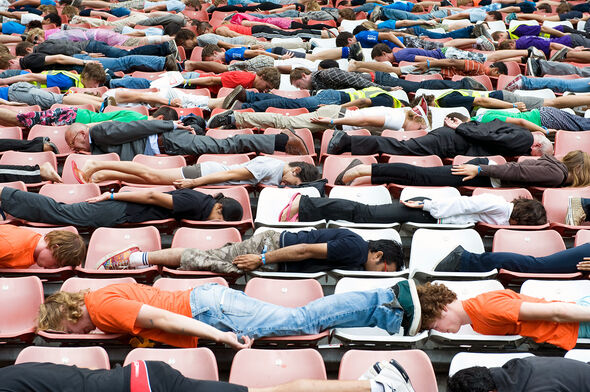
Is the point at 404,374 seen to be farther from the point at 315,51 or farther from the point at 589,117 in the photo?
the point at 315,51

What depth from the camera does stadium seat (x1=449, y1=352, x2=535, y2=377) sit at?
348cm

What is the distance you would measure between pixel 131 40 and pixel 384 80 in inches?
170

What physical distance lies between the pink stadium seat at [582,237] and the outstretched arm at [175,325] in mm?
2730

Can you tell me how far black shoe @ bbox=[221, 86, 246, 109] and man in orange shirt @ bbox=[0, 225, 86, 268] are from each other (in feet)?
11.3

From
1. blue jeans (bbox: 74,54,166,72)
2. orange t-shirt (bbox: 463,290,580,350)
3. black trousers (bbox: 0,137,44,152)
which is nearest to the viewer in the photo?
orange t-shirt (bbox: 463,290,580,350)

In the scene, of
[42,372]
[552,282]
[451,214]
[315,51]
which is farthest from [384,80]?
[42,372]

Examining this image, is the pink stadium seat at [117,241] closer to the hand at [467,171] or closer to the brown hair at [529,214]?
the hand at [467,171]

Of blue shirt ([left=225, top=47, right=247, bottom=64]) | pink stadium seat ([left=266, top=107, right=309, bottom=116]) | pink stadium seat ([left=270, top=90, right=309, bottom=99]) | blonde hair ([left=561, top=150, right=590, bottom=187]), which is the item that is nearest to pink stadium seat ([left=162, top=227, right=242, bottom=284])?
pink stadium seat ([left=266, top=107, right=309, bottom=116])

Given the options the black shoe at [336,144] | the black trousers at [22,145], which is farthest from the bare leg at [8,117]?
the black shoe at [336,144]

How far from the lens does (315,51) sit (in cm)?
982

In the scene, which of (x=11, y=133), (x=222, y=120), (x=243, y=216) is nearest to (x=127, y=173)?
(x=243, y=216)

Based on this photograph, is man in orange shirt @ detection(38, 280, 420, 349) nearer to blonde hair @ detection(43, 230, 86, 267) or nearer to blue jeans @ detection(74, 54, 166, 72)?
blonde hair @ detection(43, 230, 86, 267)

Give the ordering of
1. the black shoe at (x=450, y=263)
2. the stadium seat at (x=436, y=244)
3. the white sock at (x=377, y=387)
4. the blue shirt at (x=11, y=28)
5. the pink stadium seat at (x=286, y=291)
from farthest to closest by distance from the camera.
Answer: the blue shirt at (x=11, y=28), the stadium seat at (x=436, y=244), the black shoe at (x=450, y=263), the pink stadium seat at (x=286, y=291), the white sock at (x=377, y=387)

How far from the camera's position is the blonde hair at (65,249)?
4355mm
